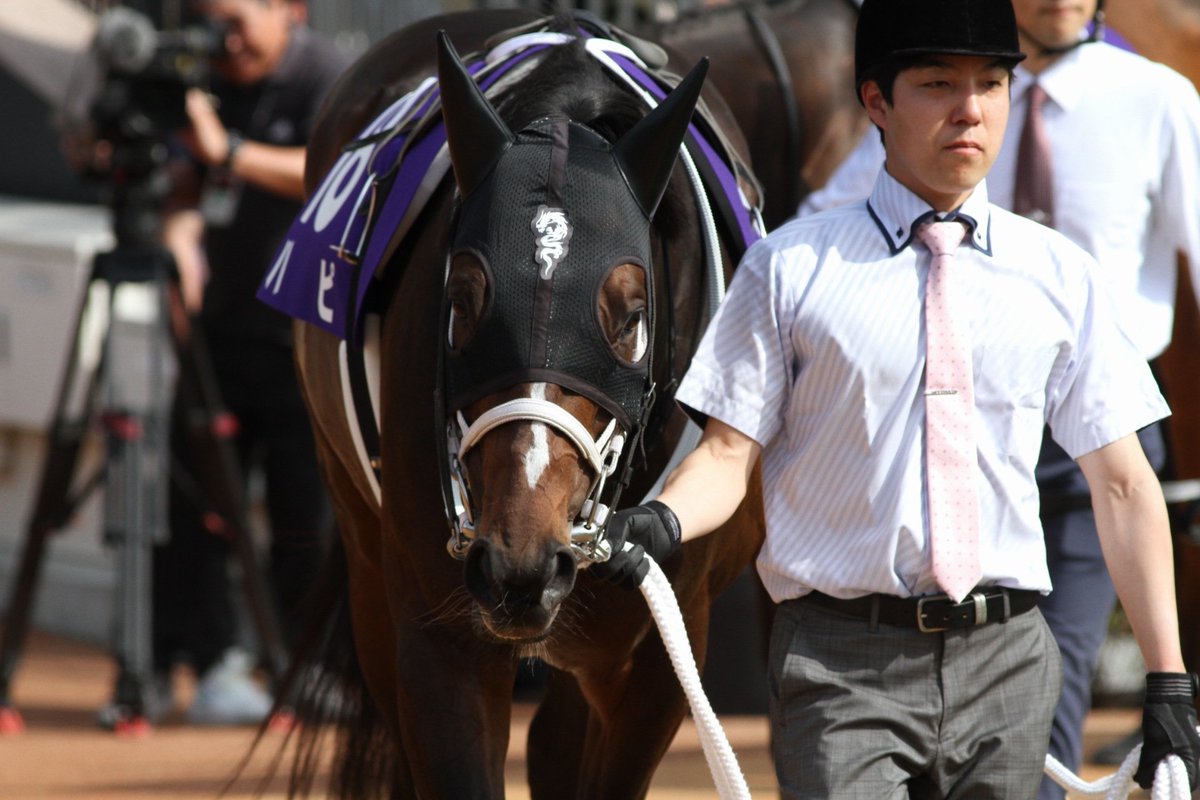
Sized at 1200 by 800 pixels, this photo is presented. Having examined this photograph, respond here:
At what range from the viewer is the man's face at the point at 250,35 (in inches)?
259

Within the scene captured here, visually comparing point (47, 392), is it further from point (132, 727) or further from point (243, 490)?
point (132, 727)

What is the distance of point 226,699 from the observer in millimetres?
6547

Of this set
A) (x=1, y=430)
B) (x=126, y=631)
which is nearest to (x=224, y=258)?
(x=126, y=631)

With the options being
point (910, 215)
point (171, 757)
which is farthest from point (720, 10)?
point (910, 215)

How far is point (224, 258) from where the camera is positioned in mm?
6695

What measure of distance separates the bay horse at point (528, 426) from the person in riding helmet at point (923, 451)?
152 millimetres

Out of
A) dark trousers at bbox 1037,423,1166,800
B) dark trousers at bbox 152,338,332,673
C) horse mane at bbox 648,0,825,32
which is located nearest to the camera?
dark trousers at bbox 1037,423,1166,800

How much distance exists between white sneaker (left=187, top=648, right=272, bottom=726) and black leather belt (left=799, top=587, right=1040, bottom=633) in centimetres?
409

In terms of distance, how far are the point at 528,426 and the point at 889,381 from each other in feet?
1.77

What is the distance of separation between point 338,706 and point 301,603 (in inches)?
11.8

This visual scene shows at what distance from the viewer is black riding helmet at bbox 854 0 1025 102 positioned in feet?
8.87

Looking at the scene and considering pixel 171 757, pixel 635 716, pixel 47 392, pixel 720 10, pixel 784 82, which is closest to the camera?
pixel 635 716

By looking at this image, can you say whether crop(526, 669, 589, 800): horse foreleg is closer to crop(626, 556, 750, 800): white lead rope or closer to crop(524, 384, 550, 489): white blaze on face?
crop(626, 556, 750, 800): white lead rope

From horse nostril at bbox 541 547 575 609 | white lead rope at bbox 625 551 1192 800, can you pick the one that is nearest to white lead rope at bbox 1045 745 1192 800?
white lead rope at bbox 625 551 1192 800
